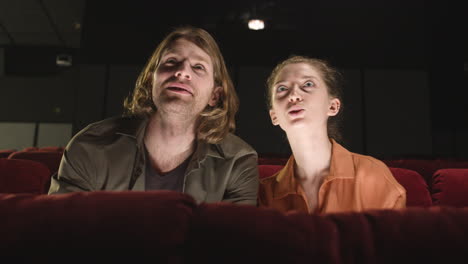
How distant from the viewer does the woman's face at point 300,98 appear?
124cm

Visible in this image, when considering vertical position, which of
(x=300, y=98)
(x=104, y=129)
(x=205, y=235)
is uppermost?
(x=300, y=98)

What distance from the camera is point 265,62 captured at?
4.51 m

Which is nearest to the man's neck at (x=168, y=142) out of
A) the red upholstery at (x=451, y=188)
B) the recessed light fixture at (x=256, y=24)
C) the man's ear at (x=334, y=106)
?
the man's ear at (x=334, y=106)

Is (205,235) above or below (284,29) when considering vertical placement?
below

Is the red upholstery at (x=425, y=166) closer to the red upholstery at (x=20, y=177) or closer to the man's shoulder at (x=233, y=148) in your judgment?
the man's shoulder at (x=233, y=148)

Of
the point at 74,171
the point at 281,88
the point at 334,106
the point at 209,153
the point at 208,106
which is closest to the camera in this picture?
the point at 74,171

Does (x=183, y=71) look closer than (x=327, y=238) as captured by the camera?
No

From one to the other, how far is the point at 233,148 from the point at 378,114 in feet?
12.5

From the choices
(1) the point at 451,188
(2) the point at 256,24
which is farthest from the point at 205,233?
(2) the point at 256,24

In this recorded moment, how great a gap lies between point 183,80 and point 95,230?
92 cm

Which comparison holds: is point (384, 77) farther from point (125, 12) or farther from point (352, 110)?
A: point (125, 12)

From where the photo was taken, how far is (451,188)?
129 centimetres

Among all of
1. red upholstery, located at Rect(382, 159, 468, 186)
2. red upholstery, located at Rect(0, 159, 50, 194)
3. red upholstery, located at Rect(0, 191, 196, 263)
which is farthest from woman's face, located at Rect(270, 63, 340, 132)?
red upholstery, located at Rect(0, 159, 50, 194)

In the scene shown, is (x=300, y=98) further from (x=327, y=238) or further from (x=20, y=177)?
(x=20, y=177)
